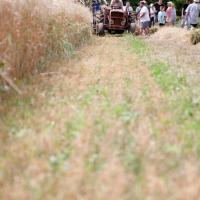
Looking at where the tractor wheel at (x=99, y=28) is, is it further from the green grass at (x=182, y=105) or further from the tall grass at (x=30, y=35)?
the green grass at (x=182, y=105)

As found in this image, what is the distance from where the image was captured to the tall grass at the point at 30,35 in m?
7.24

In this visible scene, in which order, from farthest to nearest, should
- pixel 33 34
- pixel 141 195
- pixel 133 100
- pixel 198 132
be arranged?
Answer: pixel 33 34, pixel 133 100, pixel 198 132, pixel 141 195

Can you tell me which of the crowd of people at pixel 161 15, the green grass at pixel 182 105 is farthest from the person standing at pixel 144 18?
the green grass at pixel 182 105

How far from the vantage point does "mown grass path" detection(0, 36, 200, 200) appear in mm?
3807

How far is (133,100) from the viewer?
621 centimetres

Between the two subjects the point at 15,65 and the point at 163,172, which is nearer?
the point at 163,172

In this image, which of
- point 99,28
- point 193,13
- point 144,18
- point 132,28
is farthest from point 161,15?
point 193,13

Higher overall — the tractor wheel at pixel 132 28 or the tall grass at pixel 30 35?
the tall grass at pixel 30 35

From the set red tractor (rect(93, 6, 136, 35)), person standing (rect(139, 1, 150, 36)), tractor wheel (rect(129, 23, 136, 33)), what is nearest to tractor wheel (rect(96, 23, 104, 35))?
red tractor (rect(93, 6, 136, 35))

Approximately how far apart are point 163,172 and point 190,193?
340 mm

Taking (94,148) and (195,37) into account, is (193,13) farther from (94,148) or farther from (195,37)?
(94,148)

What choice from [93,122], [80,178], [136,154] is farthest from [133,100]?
[80,178]

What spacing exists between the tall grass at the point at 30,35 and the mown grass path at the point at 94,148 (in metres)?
0.71

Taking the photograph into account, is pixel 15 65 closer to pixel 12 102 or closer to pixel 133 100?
pixel 12 102
